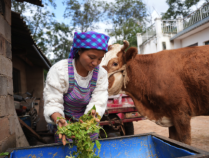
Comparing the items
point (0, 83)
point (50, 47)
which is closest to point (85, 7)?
point (50, 47)

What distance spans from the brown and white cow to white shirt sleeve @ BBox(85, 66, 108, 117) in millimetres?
1350

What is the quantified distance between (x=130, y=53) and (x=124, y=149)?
2035mm

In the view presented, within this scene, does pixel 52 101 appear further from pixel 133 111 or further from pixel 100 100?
pixel 133 111

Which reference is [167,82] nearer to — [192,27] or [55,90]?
[55,90]

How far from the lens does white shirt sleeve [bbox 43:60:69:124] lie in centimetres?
177

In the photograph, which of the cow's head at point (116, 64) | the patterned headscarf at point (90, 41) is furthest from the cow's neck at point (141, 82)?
the patterned headscarf at point (90, 41)

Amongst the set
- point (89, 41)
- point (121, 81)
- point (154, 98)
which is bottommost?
point (154, 98)

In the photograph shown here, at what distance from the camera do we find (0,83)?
7.63 feet

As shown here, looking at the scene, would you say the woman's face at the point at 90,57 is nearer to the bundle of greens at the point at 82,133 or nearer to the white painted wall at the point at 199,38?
the bundle of greens at the point at 82,133

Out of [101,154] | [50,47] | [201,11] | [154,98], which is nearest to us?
[101,154]

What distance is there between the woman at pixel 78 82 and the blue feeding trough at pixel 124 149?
12.3 inches

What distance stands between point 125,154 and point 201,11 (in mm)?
11827

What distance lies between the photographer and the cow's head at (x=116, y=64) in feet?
11.7

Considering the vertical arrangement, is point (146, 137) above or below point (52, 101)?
below
